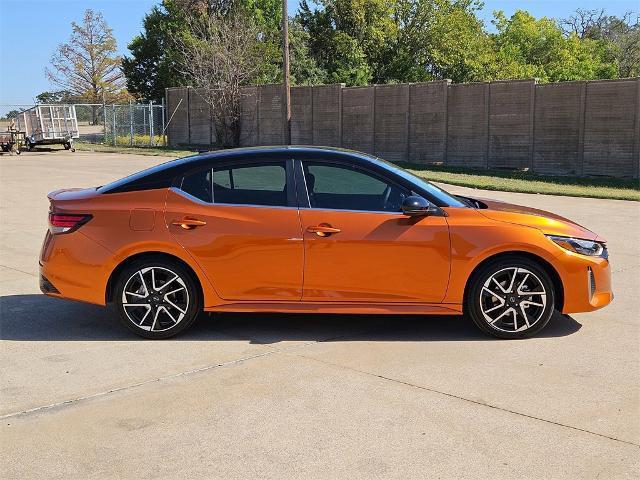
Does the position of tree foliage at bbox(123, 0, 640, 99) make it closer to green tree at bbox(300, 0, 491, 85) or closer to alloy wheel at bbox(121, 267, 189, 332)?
green tree at bbox(300, 0, 491, 85)

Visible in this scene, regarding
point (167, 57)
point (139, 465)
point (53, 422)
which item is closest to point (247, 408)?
point (139, 465)

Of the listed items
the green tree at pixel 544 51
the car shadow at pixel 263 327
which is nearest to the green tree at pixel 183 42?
the green tree at pixel 544 51

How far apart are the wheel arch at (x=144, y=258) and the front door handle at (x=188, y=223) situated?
257mm

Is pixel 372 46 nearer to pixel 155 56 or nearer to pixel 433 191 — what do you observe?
pixel 155 56

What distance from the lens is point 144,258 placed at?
5641mm

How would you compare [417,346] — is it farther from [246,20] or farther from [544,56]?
[544,56]

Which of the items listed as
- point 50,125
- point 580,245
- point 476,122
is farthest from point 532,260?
point 50,125

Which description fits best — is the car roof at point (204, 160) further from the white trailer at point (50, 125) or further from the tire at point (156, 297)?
the white trailer at point (50, 125)

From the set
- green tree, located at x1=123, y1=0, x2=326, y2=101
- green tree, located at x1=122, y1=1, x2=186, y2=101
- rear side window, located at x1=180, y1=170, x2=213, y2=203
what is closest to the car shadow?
rear side window, located at x1=180, y1=170, x2=213, y2=203

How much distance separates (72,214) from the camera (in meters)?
5.74

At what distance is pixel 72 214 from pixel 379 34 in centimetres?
3875

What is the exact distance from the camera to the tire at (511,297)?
558 centimetres

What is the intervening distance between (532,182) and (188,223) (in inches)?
656

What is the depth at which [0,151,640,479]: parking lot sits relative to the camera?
3.63 metres
